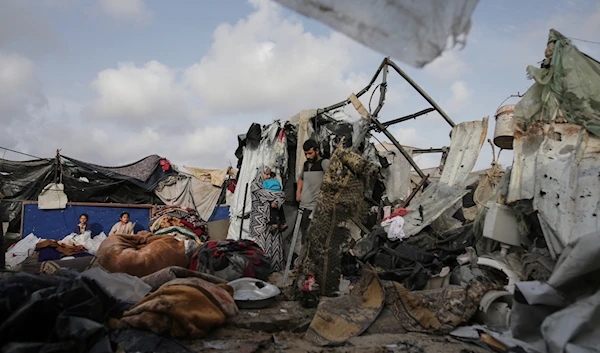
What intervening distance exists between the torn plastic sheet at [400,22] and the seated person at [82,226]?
29.1 ft

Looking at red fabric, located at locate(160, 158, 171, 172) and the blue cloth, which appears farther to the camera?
red fabric, located at locate(160, 158, 171, 172)

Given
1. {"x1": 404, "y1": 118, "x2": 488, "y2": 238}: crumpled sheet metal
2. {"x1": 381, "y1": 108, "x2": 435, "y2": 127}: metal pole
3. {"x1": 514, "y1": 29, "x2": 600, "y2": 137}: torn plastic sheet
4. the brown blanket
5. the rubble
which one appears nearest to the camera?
the rubble

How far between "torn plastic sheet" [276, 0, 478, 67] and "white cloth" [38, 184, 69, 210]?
30.9 ft

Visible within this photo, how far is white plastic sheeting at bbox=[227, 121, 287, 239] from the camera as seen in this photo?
21.5 ft

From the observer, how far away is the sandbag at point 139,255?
3.70m

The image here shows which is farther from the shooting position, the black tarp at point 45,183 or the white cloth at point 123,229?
the black tarp at point 45,183

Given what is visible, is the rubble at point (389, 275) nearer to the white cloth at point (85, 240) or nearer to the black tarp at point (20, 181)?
the white cloth at point (85, 240)

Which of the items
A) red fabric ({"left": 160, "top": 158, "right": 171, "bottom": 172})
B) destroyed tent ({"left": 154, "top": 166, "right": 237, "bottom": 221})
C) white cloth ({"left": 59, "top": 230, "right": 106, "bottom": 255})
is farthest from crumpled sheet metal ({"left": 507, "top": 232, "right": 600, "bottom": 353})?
red fabric ({"left": 160, "top": 158, "right": 171, "bottom": 172})

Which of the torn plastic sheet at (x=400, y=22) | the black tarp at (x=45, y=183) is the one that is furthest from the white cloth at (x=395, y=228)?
the black tarp at (x=45, y=183)

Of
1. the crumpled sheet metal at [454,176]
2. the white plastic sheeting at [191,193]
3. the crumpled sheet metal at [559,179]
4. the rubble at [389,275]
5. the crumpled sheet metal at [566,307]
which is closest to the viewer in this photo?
the crumpled sheet metal at [566,307]

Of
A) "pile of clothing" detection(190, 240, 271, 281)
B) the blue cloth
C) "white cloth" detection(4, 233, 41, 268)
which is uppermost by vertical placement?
the blue cloth

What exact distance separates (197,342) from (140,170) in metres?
8.76

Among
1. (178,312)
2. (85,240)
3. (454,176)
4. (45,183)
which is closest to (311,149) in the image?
(454,176)

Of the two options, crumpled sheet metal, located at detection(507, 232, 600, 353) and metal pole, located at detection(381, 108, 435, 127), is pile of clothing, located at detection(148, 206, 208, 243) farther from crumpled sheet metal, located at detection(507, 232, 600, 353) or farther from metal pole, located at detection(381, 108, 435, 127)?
crumpled sheet metal, located at detection(507, 232, 600, 353)
